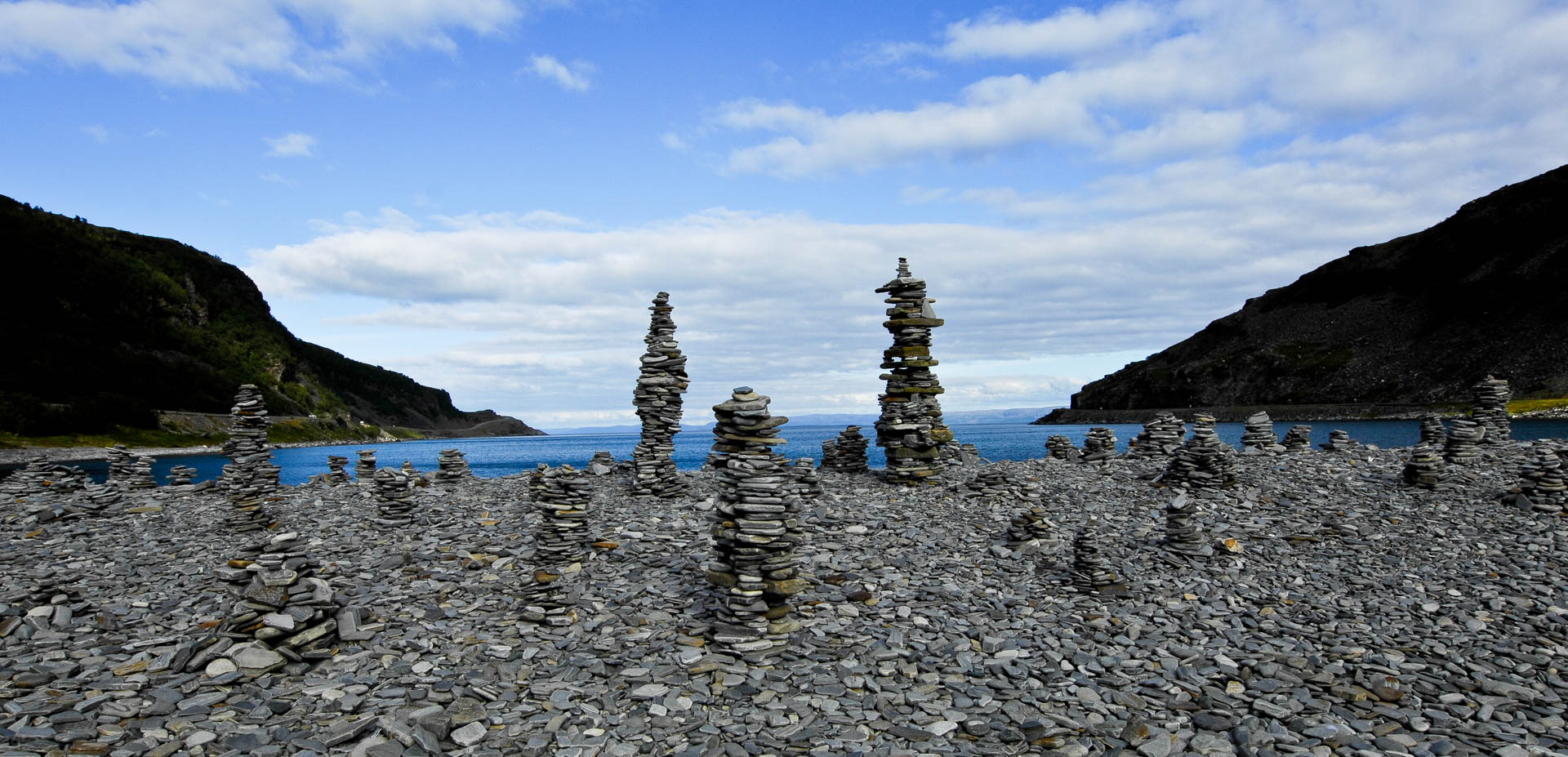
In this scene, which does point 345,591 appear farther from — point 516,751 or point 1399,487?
point 1399,487

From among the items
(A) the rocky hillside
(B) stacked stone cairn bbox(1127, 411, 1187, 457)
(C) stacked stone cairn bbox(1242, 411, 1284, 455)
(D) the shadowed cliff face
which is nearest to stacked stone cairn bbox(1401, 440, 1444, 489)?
(B) stacked stone cairn bbox(1127, 411, 1187, 457)

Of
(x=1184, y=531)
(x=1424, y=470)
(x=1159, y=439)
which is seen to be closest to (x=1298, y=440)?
(x=1159, y=439)

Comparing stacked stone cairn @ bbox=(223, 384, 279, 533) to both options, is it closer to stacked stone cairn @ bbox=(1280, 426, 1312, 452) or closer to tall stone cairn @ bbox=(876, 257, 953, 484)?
tall stone cairn @ bbox=(876, 257, 953, 484)

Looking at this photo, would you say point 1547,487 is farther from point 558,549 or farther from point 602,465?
point 602,465

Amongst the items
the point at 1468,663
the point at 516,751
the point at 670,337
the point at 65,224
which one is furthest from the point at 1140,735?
the point at 65,224

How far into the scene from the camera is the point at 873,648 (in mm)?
13109

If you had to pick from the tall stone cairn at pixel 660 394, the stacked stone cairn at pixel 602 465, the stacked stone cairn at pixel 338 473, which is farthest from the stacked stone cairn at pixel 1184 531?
the stacked stone cairn at pixel 338 473

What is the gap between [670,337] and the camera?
3044cm

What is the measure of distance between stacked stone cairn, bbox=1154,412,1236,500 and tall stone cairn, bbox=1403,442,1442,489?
5383 mm

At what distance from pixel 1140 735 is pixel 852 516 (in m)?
12.5

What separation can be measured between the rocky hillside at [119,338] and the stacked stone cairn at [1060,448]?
125m

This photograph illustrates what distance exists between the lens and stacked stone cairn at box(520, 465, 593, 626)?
47.1 ft

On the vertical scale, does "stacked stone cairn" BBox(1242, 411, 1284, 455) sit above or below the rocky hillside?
below

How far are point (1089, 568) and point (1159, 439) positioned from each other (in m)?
24.2
